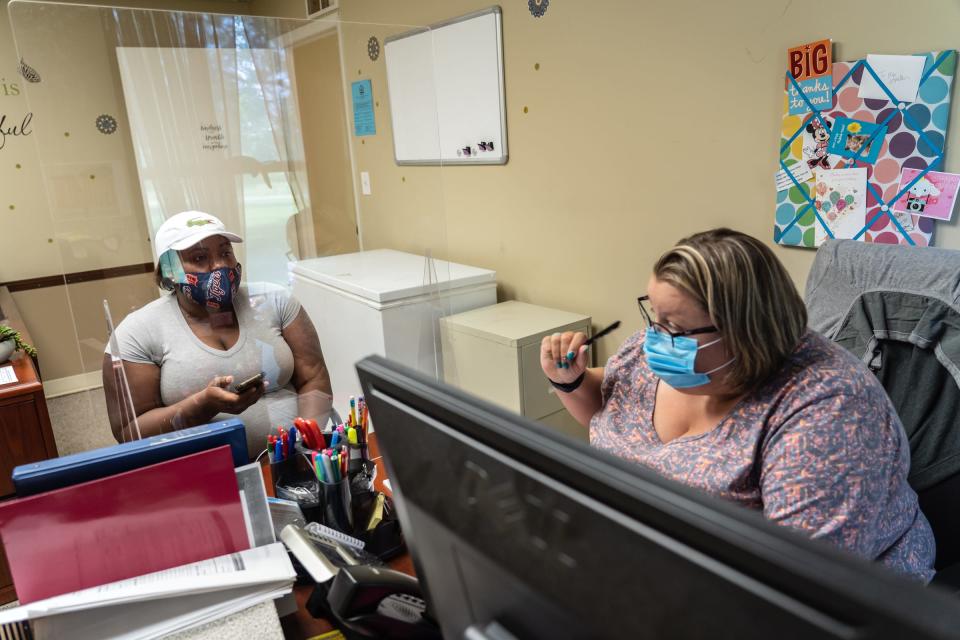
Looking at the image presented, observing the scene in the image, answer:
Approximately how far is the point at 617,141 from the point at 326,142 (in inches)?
42.5

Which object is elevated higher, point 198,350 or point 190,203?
point 190,203

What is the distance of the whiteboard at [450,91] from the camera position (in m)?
2.61

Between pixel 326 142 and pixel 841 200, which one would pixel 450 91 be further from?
pixel 841 200

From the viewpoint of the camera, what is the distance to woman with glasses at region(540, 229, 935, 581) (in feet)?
3.26

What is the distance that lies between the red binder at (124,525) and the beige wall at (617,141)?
1.72 metres

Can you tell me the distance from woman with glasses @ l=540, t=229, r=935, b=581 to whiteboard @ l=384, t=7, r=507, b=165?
1.75 metres

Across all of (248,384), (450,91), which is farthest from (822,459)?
(450,91)

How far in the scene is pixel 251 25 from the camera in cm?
195

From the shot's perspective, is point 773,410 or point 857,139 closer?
point 773,410

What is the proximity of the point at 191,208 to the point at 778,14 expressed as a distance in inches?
72.0

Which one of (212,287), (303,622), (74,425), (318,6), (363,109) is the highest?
(318,6)

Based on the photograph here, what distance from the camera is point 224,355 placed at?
1791 millimetres

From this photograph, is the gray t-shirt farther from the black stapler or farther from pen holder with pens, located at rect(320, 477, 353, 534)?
the black stapler

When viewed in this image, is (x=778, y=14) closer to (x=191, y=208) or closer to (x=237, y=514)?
(x=191, y=208)
